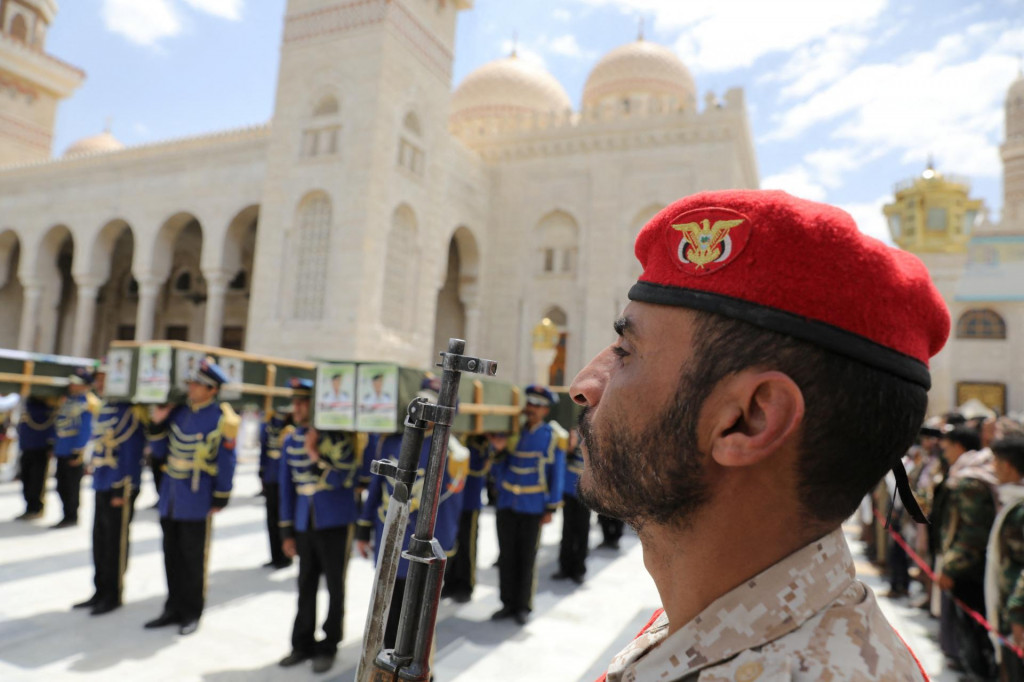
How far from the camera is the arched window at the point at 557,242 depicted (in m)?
18.2

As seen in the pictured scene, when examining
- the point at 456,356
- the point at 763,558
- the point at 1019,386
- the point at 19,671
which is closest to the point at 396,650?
the point at 456,356

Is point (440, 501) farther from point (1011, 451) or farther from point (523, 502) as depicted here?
point (1011, 451)

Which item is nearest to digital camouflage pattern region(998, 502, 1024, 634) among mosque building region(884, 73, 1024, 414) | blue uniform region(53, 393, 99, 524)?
blue uniform region(53, 393, 99, 524)

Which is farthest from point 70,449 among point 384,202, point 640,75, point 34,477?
point 640,75

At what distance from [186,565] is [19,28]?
3032cm

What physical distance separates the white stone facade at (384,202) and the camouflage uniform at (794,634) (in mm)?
13843

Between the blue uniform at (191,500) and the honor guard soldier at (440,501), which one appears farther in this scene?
the blue uniform at (191,500)

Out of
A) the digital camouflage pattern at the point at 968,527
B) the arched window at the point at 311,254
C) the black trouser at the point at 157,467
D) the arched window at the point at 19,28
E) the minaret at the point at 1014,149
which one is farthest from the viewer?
the minaret at the point at 1014,149

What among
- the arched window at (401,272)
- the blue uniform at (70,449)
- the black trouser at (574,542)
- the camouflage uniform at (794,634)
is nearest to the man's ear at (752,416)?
the camouflage uniform at (794,634)

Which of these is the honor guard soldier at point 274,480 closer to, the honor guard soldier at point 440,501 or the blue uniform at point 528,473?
the honor guard soldier at point 440,501

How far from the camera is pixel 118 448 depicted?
471cm

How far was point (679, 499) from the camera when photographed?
0.66 metres

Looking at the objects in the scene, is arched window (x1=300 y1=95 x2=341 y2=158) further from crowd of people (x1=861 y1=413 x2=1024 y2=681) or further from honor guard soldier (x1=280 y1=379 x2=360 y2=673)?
crowd of people (x1=861 y1=413 x2=1024 y2=681)

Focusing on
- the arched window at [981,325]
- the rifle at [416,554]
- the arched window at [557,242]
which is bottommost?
the rifle at [416,554]
